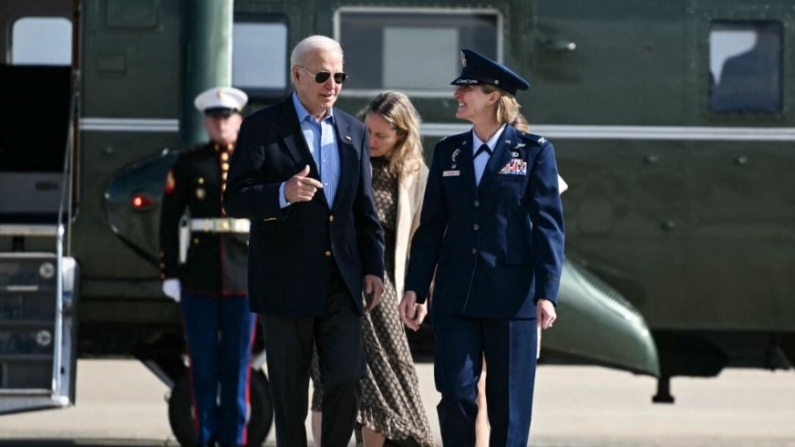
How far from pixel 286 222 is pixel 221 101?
1939 mm

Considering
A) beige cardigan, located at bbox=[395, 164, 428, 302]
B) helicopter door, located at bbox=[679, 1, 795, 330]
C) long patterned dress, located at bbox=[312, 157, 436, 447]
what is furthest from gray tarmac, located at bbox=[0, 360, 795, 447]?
beige cardigan, located at bbox=[395, 164, 428, 302]

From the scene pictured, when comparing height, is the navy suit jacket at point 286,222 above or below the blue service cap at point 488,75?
below

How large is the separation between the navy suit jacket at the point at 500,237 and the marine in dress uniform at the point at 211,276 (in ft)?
6.06

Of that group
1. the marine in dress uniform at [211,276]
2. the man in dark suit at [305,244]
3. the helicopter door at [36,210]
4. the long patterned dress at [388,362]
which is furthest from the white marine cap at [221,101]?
the man in dark suit at [305,244]

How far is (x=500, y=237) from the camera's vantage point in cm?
599

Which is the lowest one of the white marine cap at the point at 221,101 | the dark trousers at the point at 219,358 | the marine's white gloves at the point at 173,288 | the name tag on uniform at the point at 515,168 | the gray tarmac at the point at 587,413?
the gray tarmac at the point at 587,413

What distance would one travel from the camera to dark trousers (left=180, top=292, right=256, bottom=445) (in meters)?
7.78

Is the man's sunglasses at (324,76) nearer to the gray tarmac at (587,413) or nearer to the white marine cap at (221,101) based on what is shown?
the white marine cap at (221,101)

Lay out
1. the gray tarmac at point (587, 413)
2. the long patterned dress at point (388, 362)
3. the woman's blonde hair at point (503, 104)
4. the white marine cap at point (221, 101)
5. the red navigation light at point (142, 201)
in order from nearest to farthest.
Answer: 1. the woman's blonde hair at point (503, 104)
2. the long patterned dress at point (388, 362)
3. the white marine cap at point (221, 101)
4. the red navigation light at point (142, 201)
5. the gray tarmac at point (587, 413)

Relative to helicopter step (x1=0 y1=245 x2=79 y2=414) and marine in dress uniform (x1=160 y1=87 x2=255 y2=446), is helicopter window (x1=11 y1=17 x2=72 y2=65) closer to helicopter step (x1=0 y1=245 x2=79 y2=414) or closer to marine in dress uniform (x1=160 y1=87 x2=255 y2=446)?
helicopter step (x1=0 y1=245 x2=79 y2=414)

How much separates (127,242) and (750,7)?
3290 millimetres

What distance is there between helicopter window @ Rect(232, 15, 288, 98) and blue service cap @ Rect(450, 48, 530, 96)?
2506 millimetres

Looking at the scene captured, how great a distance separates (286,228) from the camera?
5957 mm

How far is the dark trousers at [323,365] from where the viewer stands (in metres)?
5.95
